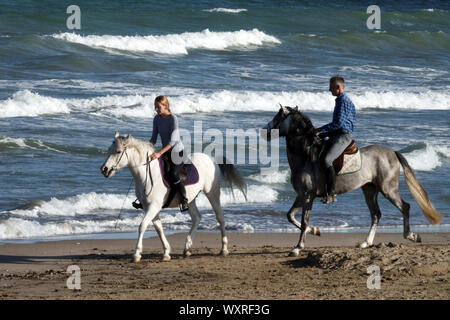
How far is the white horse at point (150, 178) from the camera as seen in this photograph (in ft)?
34.0

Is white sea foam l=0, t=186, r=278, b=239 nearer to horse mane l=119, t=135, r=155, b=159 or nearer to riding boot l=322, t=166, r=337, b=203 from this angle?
riding boot l=322, t=166, r=337, b=203

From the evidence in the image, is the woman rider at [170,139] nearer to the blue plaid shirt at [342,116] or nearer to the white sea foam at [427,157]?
the blue plaid shirt at [342,116]

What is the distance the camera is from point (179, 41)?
127ft

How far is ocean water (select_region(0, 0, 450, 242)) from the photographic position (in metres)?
14.7

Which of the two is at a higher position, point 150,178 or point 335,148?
point 335,148

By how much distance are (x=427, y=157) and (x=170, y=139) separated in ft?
34.3

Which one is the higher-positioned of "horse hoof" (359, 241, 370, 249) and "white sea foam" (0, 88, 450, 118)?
"white sea foam" (0, 88, 450, 118)

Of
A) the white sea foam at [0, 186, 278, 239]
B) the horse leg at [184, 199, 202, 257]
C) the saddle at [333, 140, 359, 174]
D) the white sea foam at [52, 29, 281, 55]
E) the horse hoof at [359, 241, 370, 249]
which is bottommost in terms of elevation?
the white sea foam at [0, 186, 278, 239]

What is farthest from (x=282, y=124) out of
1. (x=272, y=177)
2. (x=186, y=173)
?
(x=272, y=177)

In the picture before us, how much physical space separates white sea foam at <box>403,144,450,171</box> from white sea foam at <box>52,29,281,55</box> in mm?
19154

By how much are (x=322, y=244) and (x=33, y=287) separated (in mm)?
4753

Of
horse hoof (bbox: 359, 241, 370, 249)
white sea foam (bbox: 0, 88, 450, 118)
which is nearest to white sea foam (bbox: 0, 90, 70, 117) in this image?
white sea foam (bbox: 0, 88, 450, 118)

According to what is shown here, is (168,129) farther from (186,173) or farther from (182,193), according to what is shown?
(182,193)

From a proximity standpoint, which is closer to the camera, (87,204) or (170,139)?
(170,139)
